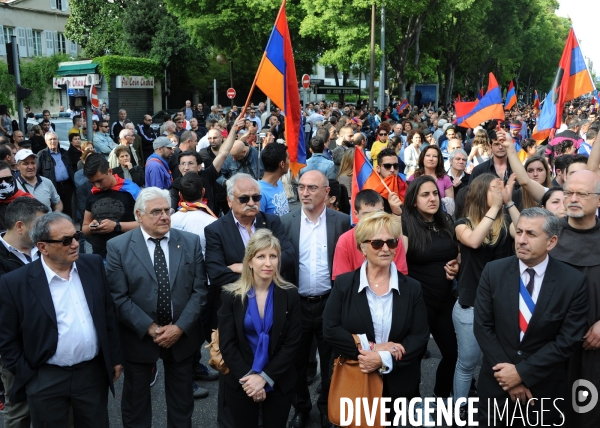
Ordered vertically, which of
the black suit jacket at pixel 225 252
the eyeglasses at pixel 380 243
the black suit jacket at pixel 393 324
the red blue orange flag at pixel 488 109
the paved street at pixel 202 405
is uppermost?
the red blue orange flag at pixel 488 109

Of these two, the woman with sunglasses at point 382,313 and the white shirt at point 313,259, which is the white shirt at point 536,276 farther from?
the white shirt at point 313,259

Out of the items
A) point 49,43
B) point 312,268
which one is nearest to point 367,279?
point 312,268

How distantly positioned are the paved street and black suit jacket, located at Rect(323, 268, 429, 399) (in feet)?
4.12

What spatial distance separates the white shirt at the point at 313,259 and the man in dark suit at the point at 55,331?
62.4 inches

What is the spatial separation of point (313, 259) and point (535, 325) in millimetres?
1792

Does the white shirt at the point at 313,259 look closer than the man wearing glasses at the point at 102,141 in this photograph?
Yes

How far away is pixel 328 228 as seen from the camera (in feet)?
16.6

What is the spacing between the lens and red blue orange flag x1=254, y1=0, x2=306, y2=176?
280 inches

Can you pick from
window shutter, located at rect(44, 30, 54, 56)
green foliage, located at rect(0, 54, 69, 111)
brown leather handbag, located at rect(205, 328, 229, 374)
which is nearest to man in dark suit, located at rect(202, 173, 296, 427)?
brown leather handbag, located at rect(205, 328, 229, 374)

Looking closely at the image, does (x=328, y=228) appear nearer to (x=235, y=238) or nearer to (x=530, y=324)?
(x=235, y=238)

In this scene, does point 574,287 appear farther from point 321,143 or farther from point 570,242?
point 321,143

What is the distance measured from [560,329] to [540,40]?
60.5m

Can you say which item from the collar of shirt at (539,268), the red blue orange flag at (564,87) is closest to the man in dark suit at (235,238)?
the collar of shirt at (539,268)

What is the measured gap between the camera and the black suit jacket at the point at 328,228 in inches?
197
